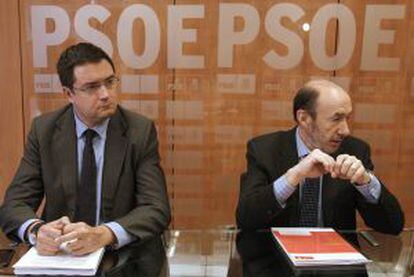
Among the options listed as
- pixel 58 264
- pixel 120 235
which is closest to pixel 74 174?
pixel 120 235

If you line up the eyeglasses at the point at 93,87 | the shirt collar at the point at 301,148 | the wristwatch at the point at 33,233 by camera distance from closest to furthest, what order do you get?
the wristwatch at the point at 33,233 → the eyeglasses at the point at 93,87 → the shirt collar at the point at 301,148

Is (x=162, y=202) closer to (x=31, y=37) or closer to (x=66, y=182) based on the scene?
(x=66, y=182)

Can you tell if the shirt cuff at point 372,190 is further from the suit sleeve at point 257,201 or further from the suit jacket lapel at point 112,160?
the suit jacket lapel at point 112,160

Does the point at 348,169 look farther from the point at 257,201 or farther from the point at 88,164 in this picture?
the point at 88,164

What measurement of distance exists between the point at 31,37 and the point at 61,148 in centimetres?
158

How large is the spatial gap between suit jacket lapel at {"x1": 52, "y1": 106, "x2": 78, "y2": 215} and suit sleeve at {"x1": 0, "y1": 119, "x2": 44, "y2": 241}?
4.4 inches

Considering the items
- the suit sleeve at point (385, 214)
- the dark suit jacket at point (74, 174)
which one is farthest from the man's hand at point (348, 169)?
the dark suit jacket at point (74, 174)

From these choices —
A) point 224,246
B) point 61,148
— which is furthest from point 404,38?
point 61,148

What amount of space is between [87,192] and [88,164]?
0.42ft

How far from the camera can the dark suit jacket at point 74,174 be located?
2119 millimetres

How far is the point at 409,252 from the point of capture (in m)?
1.91

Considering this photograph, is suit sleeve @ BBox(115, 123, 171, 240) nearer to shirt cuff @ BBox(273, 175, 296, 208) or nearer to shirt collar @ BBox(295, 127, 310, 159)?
shirt cuff @ BBox(273, 175, 296, 208)

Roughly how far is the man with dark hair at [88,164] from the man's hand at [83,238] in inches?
10.4

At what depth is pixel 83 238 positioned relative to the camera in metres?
1.69
